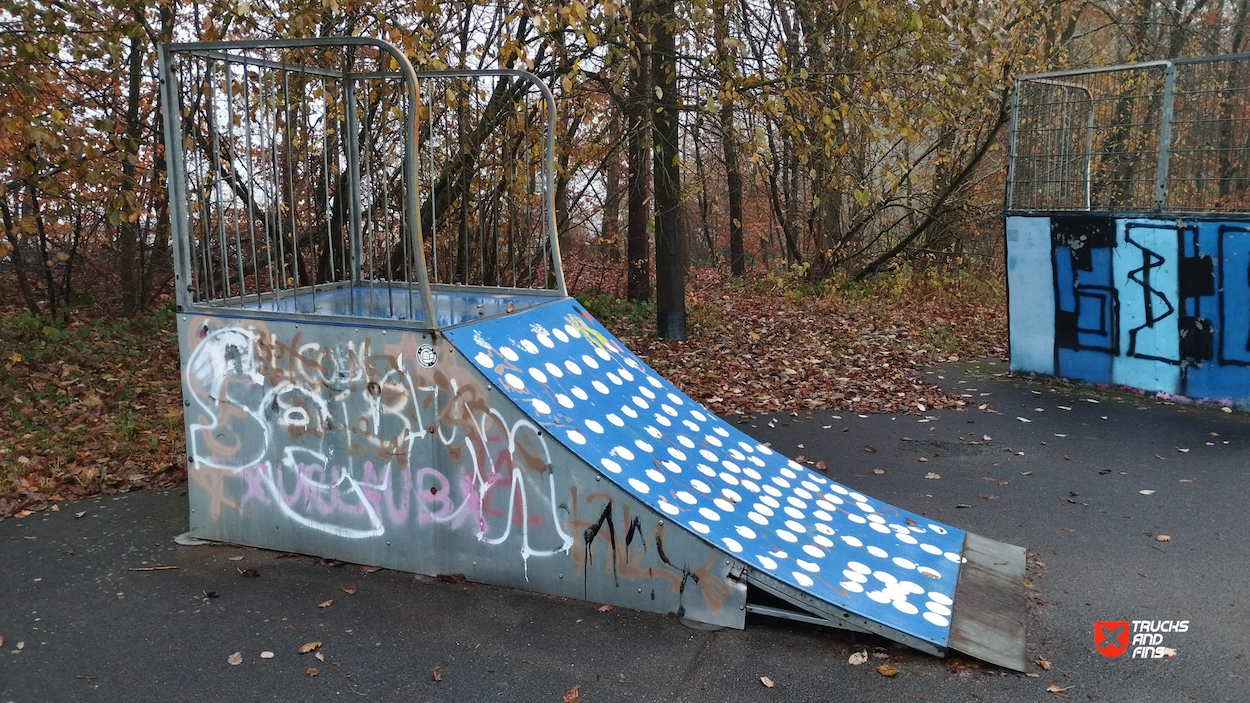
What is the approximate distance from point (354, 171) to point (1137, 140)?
933 cm

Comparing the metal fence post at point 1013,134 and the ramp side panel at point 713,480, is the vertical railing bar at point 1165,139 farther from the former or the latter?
the ramp side panel at point 713,480

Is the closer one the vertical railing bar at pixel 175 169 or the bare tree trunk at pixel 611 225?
the vertical railing bar at pixel 175 169

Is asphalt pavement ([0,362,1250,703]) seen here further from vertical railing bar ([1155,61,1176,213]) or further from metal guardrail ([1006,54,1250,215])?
metal guardrail ([1006,54,1250,215])

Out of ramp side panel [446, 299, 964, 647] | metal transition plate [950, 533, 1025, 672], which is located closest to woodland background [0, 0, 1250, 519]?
ramp side panel [446, 299, 964, 647]

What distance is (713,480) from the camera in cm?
456

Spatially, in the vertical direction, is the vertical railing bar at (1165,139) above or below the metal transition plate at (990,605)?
above

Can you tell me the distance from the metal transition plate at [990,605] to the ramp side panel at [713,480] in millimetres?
71

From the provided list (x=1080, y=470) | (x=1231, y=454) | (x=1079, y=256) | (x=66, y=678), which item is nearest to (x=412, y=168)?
(x=66, y=678)

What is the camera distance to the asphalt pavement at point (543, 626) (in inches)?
132

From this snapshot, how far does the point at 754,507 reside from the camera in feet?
14.6

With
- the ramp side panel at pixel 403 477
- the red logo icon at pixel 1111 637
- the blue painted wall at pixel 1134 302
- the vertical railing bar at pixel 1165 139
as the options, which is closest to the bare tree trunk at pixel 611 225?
the blue painted wall at pixel 1134 302

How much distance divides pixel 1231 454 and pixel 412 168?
631 centimetres

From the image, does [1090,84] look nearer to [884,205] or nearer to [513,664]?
[884,205]

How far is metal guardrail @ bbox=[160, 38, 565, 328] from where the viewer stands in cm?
446
